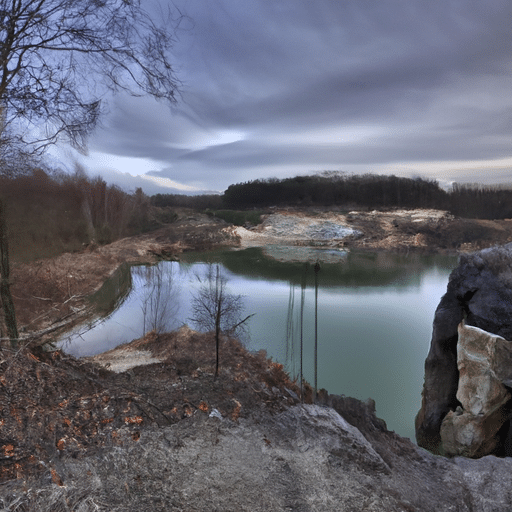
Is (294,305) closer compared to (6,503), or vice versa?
(6,503)

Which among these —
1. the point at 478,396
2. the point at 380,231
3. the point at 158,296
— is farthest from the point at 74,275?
the point at 478,396

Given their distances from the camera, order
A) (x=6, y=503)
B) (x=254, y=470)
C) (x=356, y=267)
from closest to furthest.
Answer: (x=6, y=503) → (x=254, y=470) → (x=356, y=267)

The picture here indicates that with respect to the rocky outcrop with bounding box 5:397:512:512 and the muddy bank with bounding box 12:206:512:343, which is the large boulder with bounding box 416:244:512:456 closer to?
the muddy bank with bounding box 12:206:512:343

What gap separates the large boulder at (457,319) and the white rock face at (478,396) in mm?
62

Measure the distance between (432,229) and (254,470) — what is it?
344 cm

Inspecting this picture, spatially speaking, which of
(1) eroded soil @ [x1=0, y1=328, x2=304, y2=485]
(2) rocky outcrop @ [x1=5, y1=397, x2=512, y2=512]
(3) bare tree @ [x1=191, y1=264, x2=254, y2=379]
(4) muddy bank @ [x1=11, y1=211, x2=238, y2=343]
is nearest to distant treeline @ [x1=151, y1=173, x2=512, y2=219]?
(4) muddy bank @ [x1=11, y1=211, x2=238, y2=343]

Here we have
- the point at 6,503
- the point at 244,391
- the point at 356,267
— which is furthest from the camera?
the point at 356,267

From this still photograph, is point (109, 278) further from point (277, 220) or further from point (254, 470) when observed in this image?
point (254, 470)

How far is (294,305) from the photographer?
459 centimetres

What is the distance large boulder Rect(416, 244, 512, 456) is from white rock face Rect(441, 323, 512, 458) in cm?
6

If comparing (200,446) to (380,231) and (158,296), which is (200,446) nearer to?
(158,296)

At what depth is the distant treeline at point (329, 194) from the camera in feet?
15.1

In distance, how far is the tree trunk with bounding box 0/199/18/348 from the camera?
4.30 m

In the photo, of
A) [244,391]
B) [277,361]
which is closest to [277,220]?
[277,361]
